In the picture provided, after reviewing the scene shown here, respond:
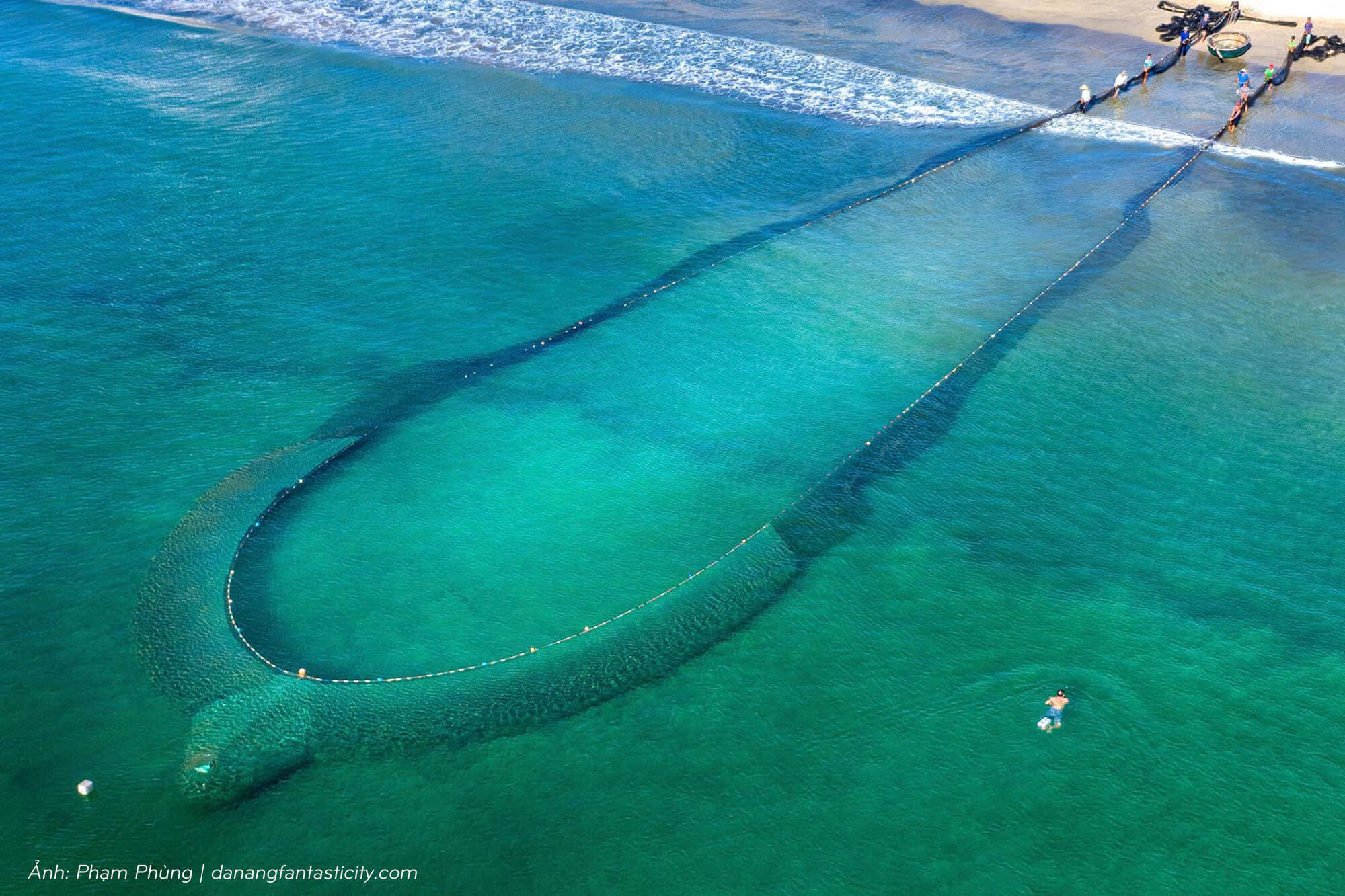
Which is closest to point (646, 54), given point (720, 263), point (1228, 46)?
point (720, 263)

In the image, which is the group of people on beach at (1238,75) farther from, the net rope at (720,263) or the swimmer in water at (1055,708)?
the swimmer in water at (1055,708)

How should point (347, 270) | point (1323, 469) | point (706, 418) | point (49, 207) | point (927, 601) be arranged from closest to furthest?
point (927, 601) < point (1323, 469) < point (706, 418) < point (347, 270) < point (49, 207)

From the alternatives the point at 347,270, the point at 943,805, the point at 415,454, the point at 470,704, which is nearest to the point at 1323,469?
the point at 943,805

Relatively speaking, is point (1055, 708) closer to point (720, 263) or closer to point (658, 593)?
point (658, 593)

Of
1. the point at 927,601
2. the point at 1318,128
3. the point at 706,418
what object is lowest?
the point at 927,601

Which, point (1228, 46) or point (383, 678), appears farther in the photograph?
point (1228, 46)

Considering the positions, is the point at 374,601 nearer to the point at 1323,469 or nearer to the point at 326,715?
the point at 326,715

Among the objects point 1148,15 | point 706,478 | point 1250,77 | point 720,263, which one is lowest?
point 706,478
